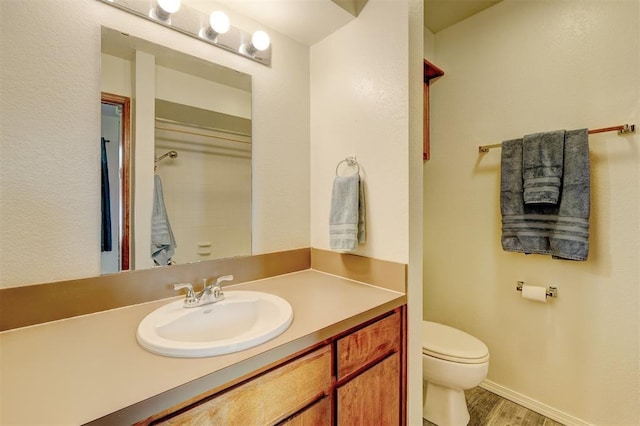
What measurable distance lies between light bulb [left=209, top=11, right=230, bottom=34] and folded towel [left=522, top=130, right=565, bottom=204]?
1694 mm

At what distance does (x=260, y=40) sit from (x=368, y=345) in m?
1.46

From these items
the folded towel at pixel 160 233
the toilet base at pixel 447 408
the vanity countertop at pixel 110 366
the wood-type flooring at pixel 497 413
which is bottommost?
the wood-type flooring at pixel 497 413

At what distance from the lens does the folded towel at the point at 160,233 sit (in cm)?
116

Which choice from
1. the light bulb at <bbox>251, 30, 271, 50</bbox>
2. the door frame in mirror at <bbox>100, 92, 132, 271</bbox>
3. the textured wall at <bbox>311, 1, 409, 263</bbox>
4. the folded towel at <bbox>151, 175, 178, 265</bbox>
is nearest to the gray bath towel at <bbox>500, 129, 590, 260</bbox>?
the textured wall at <bbox>311, 1, 409, 263</bbox>

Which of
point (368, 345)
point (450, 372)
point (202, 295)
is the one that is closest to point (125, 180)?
point (202, 295)

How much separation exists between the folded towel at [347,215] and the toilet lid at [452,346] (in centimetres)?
77

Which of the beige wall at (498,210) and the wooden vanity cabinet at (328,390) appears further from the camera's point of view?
the beige wall at (498,210)

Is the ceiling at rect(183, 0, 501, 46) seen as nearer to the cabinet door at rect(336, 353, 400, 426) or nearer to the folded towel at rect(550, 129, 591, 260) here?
the folded towel at rect(550, 129, 591, 260)

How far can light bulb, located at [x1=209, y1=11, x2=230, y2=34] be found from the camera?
48.9 inches

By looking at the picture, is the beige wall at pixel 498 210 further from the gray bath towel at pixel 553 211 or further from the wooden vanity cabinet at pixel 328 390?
the wooden vanity cabinet at pixel 328 390

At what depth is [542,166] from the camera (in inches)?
60.7

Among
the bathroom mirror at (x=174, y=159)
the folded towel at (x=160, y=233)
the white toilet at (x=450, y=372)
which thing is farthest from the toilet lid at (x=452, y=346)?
the folded towel at (x=160, y=233)

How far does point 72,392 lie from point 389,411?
107cm

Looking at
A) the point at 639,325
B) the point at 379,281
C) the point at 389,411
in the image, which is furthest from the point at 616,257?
the point at 389,411
